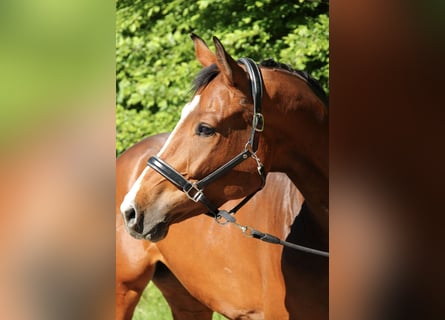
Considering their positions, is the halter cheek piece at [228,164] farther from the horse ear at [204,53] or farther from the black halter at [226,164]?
the horse ear at [204,53]

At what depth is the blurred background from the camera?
4.14ft

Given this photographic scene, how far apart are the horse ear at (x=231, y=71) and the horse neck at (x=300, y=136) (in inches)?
3.8

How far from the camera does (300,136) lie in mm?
2432

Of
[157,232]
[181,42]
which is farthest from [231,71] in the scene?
[181,42]

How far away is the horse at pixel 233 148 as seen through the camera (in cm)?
237
